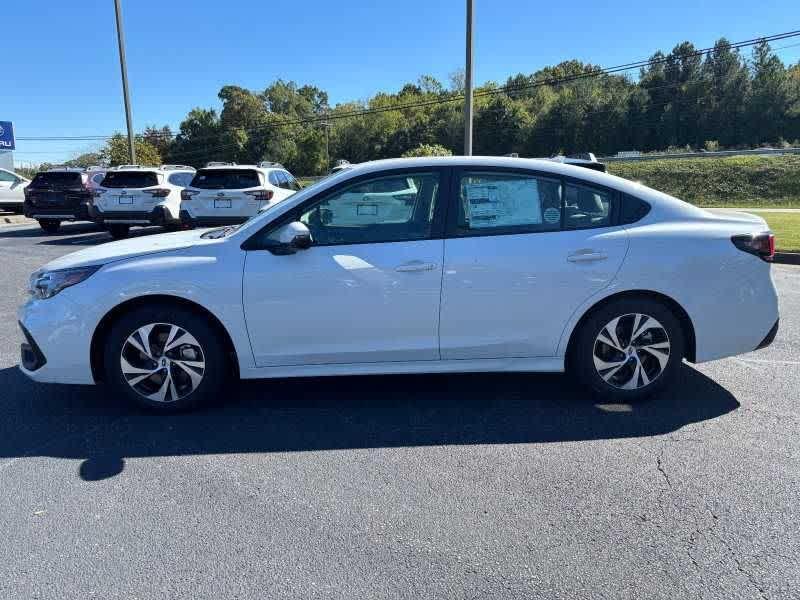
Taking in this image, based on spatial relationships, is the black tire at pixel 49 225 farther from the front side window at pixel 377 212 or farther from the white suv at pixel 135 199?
the front side window at pixel 377 212

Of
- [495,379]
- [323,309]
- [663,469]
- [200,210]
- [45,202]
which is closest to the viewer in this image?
[663,469]

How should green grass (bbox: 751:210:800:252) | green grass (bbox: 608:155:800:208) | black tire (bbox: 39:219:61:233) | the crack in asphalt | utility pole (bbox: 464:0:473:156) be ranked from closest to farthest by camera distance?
the crack in asphalt → green grass (bbox: 751:210:800:252) → utility pole (bbox: 464:0:473:156) → black tire (bbox: 39:219:61:233) → green grass (bbox: 608:155:800:208)

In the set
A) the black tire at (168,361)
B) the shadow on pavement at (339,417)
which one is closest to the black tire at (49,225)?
the shadow on pavement at (339,417)

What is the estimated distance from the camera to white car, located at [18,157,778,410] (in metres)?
3.93

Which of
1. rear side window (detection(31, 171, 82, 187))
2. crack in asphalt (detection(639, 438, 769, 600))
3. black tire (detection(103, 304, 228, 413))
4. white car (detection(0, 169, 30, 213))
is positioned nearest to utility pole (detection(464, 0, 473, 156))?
rear side window (detection(31, 171, 82, 187))

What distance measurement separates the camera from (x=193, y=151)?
91562mm

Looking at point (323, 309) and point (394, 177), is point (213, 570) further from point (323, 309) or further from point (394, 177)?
point (394, 177)

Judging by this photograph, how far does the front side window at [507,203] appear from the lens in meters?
4.06

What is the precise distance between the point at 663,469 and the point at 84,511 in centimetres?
296

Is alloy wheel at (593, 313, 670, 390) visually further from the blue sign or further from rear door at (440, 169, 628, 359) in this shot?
the blue sign

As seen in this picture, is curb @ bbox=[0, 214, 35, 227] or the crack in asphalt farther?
curb @ bbox=[0, 214, 35, 227]

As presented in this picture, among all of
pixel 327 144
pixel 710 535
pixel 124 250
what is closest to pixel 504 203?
pixel 710 535

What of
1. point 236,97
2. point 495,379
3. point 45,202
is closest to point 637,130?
point 236,97

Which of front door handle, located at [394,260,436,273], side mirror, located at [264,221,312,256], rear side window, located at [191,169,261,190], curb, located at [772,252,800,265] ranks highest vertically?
rear side window, located at [191,169,261,190]
